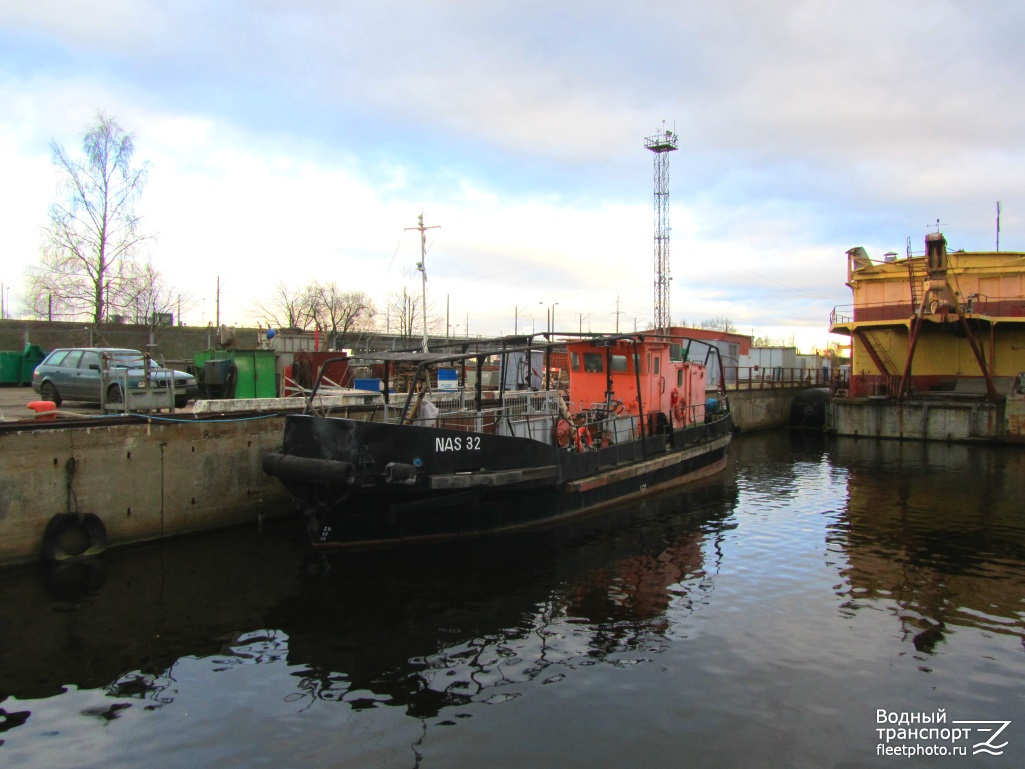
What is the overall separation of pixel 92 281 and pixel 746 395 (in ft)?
95.0

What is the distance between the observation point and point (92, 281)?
25.2 metres

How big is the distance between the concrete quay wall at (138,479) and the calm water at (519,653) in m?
0.52

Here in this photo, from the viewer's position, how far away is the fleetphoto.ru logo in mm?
5516

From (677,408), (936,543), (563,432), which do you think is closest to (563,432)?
(563,432)

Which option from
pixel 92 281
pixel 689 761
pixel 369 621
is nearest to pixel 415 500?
pixel 369 621

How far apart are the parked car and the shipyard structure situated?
2679 centimetres

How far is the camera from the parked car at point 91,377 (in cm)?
1292

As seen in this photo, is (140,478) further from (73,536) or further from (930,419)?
(930,419)

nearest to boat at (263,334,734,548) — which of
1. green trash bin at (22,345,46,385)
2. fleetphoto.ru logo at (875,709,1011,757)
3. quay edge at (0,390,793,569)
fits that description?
quay edge at (0,390,793,569)

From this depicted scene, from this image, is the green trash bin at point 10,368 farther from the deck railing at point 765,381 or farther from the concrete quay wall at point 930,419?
the concrete quay wall at point 930,419

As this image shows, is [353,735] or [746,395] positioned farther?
[746,395]

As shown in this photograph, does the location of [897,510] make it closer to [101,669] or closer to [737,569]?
[737,569]

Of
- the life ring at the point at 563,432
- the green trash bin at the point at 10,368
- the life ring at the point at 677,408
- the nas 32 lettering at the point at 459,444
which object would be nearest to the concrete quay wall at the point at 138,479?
the nas 32 lettering at the point at 459,444

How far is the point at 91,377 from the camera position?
1312 cm
